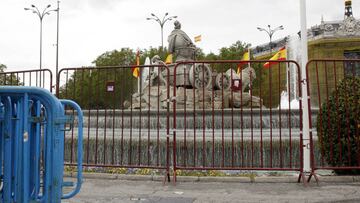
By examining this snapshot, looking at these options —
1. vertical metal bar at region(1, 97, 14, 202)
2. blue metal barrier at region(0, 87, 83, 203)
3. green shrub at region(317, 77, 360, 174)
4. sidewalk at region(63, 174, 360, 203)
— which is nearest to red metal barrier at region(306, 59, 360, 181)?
green shrub at region(317, 77, 360, 174)

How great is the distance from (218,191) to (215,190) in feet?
0.32

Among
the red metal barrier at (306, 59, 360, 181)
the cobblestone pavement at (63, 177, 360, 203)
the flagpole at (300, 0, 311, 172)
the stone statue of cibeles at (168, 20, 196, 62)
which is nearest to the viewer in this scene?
the cobblestone pavement at (63, 177, 360, 203)

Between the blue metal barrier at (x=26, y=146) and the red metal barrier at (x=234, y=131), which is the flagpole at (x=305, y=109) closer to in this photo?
the red metal barrier at (x=234, y=131)

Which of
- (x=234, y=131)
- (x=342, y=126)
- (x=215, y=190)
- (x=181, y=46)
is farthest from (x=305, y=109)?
(x=181, y=46)

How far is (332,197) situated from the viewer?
233 inches

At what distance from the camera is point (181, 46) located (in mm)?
16406

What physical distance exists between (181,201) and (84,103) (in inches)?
388

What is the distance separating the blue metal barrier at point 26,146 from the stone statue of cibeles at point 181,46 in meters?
12.6

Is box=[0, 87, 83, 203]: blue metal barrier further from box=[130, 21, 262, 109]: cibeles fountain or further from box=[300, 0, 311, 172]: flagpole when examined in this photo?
box=[130, 21, 262, 109]: cibeles fountain

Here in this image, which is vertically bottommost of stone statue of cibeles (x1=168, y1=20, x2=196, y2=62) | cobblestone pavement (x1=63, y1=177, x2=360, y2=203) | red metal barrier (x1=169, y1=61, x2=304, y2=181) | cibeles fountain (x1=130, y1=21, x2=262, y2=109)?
cobblestone pavement (x1=63, y1=177, x2=360, y2=203)

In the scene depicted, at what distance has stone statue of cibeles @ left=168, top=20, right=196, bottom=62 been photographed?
16422 mm

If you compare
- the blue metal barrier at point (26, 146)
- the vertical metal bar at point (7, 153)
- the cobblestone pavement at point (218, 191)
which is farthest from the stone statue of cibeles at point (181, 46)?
the vertical metal bar at point (7, 153)

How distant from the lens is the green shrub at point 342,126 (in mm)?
7477

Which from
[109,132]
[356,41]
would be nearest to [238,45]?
[356,41]
